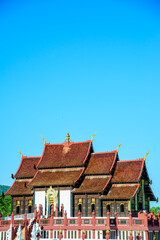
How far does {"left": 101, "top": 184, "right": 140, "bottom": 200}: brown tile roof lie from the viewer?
47.1 meters

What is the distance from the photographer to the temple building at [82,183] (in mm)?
48281

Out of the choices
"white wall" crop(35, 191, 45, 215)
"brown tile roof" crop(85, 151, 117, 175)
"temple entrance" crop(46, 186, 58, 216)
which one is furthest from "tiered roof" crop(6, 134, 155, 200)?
"white wall" crop(35, 191, 45, 215)

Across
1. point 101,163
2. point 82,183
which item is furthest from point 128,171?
point 82,183

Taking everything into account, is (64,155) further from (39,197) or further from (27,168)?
(39,197)

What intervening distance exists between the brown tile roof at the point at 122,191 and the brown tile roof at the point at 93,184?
1055 millimetres

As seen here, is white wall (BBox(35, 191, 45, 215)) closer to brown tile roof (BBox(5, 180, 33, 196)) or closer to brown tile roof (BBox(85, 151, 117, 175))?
brown tile roof (BBox(5, 180, 33, 196))

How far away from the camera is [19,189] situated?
178ft

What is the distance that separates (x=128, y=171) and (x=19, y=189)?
15039mm

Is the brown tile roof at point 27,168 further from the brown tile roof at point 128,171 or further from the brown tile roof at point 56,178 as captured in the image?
the brown tile roof at point 128,171

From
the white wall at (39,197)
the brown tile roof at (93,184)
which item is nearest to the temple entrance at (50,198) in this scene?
the white wall at (39,197)

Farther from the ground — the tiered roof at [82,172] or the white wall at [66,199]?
the tiered roof at [82,172]

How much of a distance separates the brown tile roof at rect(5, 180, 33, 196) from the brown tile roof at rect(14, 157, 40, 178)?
0.92 m

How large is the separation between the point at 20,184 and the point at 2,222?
43.0 feet

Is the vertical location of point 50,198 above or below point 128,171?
below
